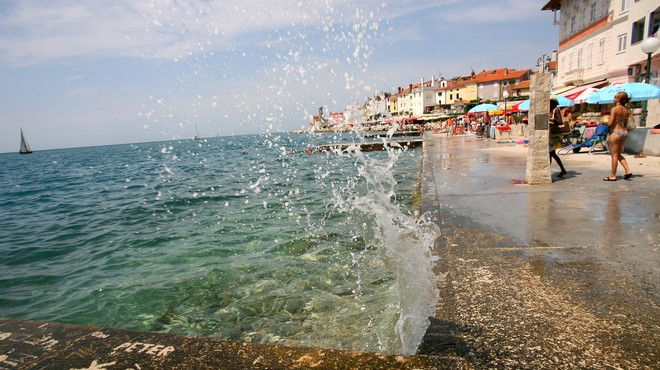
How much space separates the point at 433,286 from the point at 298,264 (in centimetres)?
336

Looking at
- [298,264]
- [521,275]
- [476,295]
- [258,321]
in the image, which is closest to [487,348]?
[476,295]

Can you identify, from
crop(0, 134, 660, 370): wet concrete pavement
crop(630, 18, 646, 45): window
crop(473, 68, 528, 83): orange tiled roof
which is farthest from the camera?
crop(473, 68, 528, 83): orange tiled roof

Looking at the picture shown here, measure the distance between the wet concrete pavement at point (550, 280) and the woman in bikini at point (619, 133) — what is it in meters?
1.09

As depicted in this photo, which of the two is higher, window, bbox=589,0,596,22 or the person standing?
window, bbox=589,0,596,22

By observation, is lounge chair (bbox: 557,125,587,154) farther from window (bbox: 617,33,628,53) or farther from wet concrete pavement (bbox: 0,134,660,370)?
window (bbox: 617,33,628,53)

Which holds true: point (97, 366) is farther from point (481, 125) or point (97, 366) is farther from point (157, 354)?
point (481, 125)

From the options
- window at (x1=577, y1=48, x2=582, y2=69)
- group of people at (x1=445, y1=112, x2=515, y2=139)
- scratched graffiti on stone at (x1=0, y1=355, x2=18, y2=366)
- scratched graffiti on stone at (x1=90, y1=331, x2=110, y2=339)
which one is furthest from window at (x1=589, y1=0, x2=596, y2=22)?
scratched graffiti on stone at (x1=0, y1=355, x2=18, y2=366)

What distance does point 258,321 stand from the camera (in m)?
4.36

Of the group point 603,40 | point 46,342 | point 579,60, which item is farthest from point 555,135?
point 579,60

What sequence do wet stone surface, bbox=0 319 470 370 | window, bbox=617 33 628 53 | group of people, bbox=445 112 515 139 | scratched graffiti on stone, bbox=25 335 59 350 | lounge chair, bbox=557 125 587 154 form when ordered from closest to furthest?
wet stone surface, bbox=0 319 470 370, scratched graffiti on stone, bbox=25 335 59 350, lounge chair, bbox=557 125 587 154, window, bbox=617 33 628 53, group of people, bbox=445 112 515 139

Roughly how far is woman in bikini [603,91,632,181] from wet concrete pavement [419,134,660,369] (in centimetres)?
109

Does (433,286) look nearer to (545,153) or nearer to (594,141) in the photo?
(545,153)

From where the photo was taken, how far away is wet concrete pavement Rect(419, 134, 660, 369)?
2039 millimetres

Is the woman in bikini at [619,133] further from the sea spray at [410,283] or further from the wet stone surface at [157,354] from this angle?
the wet stone surface at [157,354]
